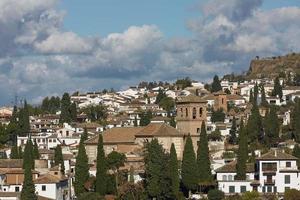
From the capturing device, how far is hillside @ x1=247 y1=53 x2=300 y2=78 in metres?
173

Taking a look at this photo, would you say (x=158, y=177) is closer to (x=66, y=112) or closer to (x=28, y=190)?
(x=28, y=190)

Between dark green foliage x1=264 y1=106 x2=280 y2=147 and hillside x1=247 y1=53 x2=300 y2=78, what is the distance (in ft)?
268

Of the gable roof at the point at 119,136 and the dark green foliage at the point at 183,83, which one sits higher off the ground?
the dark green foliage at the point at 183,83

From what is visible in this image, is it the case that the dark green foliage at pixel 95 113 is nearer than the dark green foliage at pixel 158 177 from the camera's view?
No

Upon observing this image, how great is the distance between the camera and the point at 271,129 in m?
86.2

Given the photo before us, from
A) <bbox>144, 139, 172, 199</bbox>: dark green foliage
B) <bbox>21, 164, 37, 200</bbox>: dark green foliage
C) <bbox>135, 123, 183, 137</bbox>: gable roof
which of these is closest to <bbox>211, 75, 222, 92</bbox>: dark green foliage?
<bbox>135, 123, 183, 137</bbox>: gable roof

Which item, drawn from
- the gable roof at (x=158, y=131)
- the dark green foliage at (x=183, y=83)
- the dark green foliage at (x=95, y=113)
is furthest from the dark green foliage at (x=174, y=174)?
the dark green foliage at (x=183, y=83)

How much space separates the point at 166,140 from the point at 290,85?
6469cm

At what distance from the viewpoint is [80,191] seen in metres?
66.8

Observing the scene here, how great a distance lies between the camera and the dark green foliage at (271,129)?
8606cm

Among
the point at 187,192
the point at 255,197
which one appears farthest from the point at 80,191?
the point at 255,197

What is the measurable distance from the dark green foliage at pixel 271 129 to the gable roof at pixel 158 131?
41.3 ft

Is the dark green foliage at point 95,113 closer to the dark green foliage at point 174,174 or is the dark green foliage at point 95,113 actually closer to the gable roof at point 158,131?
the gable roof at point 158,131

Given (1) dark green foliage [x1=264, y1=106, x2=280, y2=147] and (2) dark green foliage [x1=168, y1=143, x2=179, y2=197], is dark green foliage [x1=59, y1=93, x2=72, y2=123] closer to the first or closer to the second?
(1) dark green foliage [x1=264, y1=106, x2=280, y2=147]
